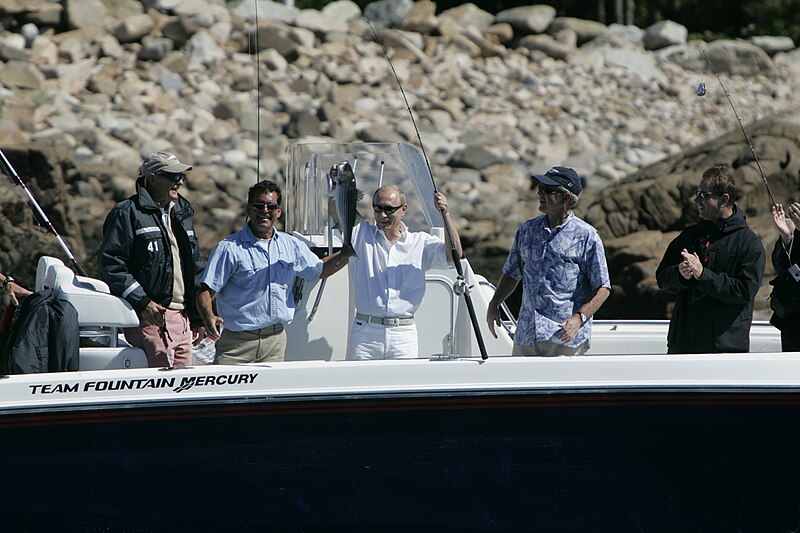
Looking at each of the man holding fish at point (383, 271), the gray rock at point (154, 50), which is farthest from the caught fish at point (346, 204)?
the gray rock at point (154, 50)

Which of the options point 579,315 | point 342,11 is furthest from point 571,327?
point 342,11

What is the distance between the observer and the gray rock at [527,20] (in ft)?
78.7

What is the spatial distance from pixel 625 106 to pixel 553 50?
7.95 ft

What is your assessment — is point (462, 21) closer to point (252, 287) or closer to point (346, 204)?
point (346, 204)

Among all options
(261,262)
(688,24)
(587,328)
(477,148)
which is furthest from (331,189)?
(688,24)

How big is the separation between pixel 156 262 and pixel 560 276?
1.70 meters

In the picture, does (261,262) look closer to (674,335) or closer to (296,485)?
(296,485)

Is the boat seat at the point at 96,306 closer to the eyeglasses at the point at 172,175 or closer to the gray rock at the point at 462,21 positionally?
the eyeglasses at the point at 172,175

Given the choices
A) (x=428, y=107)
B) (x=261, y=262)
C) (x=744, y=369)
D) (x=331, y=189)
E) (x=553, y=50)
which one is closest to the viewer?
(x=744, y=369)

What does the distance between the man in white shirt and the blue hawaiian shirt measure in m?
0.35

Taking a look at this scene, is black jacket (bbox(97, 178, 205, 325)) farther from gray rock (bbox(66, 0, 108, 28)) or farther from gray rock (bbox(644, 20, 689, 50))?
gray rock (bbox(644, 20, 689, 50))

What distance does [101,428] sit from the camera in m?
4.11

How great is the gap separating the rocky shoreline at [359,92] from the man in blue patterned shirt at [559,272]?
33.0ft

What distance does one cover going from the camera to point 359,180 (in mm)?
5477
